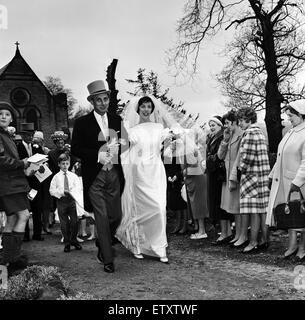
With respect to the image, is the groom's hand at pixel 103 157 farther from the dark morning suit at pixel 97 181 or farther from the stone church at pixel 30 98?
the stone church at pixel 30 98

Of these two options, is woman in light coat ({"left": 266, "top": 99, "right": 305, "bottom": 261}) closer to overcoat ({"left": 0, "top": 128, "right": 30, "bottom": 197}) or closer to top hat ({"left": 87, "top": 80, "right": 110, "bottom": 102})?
top hat ({"left": 87, "top": 80, "right": 110, "bottom": 102})

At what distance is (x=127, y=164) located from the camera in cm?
708

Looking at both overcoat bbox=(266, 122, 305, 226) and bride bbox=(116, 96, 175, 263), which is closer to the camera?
overcoat bbox=(266, 122, 305, 226)

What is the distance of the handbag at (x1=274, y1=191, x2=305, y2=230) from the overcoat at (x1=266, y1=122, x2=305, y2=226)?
0.28 meters

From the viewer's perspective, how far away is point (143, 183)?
6.98 metres

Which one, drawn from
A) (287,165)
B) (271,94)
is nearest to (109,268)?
(287,165)

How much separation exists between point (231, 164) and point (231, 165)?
0.02 metres

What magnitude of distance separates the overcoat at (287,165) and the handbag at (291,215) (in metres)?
0.28

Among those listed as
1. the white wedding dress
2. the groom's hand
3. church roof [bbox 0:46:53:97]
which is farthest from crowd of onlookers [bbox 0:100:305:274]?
church roof [bbox 0:46:53:97]

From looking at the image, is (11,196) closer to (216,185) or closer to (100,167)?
(100,167)

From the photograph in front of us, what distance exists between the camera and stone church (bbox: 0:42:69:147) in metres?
46.0

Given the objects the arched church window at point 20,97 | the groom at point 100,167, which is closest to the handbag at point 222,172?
the groom at point 100,167
